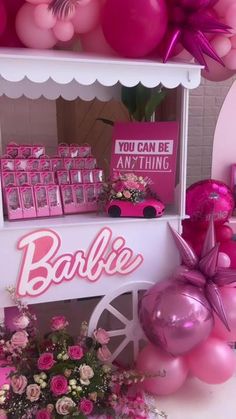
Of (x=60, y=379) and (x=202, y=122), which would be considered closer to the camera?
(x=60, y=379)

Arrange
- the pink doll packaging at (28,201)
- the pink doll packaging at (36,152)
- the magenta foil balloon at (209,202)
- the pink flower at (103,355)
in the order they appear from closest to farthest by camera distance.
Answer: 1. the pink flower at (103,355)
2. the pink doll packaging at (28,201)
3. the pink doll packaging at (36,152)
4. the magenta foil balloon at (209,202)

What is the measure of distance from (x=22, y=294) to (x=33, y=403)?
0.41 metres

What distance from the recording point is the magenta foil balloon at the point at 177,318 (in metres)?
1.55

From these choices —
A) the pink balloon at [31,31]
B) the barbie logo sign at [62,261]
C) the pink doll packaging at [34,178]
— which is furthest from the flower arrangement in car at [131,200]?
the pink balloon at [31,31]

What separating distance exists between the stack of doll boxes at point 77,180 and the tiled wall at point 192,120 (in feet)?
3.49

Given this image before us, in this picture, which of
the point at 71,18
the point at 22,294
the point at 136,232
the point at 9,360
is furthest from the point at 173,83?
the point at 9,360

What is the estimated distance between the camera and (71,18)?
1436mm

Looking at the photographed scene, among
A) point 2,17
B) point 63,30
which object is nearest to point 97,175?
point 63,30

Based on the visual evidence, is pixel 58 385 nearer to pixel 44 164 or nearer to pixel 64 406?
pixel 64 406

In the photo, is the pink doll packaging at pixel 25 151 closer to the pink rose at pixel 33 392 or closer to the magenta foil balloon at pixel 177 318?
the magenta foil balloon at pixel 177 318

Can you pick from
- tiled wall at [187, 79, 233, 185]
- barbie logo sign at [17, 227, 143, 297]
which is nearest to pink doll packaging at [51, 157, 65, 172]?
barbie logo sign at [17, 227, 143, 297]

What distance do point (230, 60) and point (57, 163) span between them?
0.87 m

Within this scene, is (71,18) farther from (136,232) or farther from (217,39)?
(136,232)

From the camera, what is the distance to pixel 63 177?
1.77m
